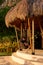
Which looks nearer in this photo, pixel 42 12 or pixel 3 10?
pixel 42 12

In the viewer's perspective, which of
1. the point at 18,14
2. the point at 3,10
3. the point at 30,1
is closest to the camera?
the point at 30,1

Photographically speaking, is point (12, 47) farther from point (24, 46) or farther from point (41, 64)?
point (41, 64)

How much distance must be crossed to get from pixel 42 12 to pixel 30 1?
26.9 inches

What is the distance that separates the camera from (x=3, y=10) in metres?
25.2

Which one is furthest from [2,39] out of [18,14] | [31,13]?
[31,13]

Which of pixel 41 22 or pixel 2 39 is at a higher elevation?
pixel 41 22

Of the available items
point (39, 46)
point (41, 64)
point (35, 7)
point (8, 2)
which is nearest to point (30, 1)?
point (35, 7)

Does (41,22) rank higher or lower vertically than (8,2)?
lower

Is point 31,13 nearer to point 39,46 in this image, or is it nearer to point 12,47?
point 39,46

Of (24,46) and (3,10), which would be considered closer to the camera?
(24,46)

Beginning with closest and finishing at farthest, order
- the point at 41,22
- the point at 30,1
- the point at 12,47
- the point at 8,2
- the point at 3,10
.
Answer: the point at 30,1 → the point at 41,22 → the point at 12,47 → the point at 3,10 → the point at 8,2

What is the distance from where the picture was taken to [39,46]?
14.7 meters

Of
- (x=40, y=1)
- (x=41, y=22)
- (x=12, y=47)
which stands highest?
(x=40, y=1)

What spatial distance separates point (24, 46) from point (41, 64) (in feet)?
13.4
